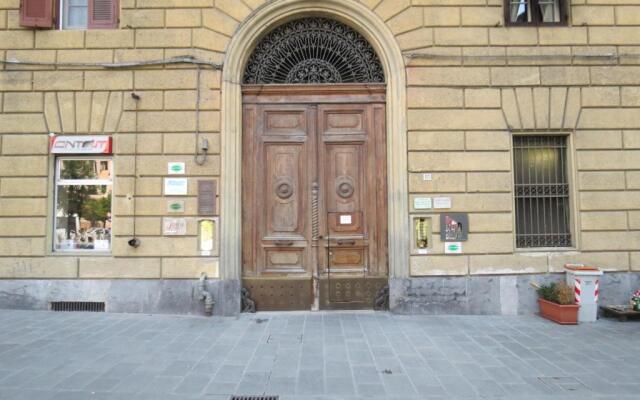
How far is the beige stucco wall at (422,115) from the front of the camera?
24.7ft

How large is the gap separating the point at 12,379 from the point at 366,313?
5231 mm

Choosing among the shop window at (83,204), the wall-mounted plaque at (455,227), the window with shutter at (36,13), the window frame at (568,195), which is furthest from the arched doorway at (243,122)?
the window with shutter at (36,13)

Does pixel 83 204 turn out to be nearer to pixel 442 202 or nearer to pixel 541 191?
pixel 442 202

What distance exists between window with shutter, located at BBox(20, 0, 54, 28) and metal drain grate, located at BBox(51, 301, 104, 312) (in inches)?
206

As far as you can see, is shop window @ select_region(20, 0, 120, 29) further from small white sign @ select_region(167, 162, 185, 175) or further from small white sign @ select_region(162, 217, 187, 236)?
small white sign @ select_region(162, 217, 187, 236)

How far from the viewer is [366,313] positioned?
296 inches

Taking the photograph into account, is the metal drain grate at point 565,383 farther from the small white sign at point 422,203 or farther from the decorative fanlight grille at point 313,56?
the decorative fanlight grille at point 313,56

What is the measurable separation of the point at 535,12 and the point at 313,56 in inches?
174

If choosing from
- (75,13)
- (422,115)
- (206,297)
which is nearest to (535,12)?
(422,115)

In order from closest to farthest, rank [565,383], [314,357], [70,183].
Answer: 1. [565,383]
2. [314,357]
3. [70,183]

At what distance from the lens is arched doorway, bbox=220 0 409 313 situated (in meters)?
7.52

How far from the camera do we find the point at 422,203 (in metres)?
7.58

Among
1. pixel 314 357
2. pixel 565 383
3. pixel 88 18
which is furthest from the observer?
pixel 88 18

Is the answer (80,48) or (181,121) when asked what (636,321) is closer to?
(181,121)
